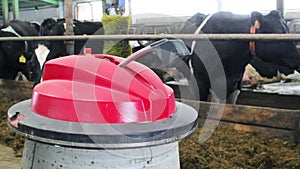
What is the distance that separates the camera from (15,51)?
13.6 ft

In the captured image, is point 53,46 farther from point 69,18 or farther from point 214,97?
point 214,97

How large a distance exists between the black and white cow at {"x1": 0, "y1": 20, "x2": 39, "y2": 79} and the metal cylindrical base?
3.55 meters

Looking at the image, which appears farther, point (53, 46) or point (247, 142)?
point (53, 46)

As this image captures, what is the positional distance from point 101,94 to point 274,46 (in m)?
2.20

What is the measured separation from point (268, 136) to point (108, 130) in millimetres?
1475

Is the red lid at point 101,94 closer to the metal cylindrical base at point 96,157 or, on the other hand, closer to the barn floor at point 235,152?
the metal cylindrical base at point 96,157

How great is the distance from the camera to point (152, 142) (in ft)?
2.16

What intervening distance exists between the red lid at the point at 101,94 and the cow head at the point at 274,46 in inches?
77.1

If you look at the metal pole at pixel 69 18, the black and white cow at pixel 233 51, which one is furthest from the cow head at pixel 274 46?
the metal pole at pixel 69 18

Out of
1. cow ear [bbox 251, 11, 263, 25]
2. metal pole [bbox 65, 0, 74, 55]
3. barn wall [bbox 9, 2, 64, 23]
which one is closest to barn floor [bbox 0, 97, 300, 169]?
cow ear [bbox 251, 11, 263, 25]

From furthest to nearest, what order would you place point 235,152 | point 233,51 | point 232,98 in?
1. point 232,98
2. point 233,51
3. point 235,152

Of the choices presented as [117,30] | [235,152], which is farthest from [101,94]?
[117,30]

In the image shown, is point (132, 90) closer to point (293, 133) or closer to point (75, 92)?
point (75, 92)

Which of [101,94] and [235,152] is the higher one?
[101,94]
